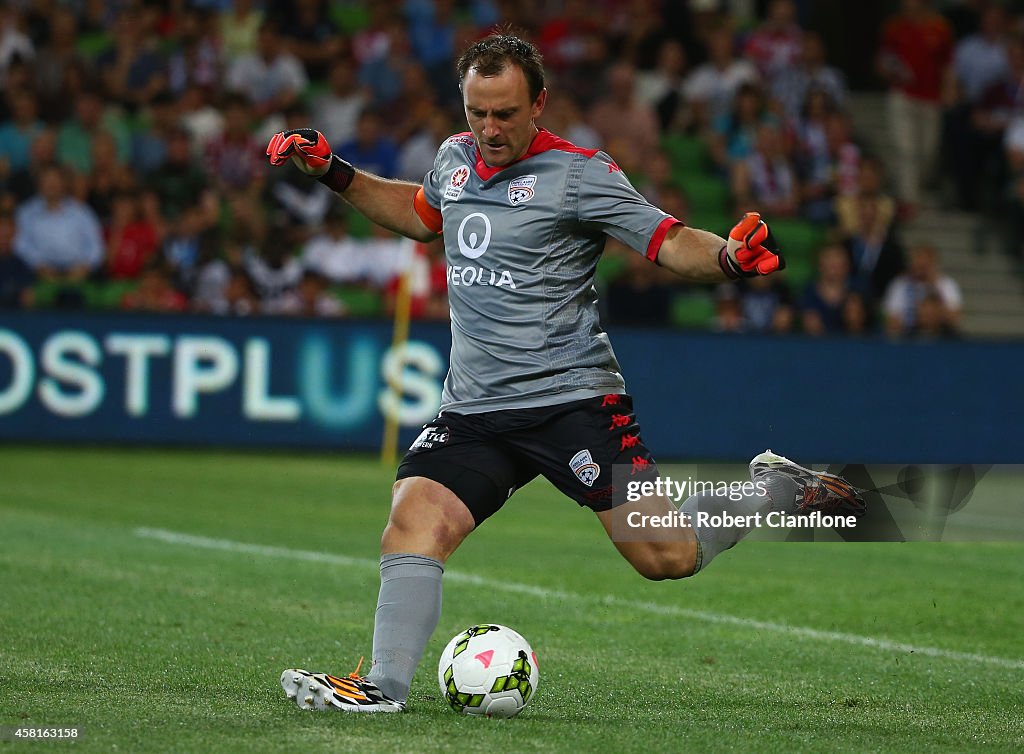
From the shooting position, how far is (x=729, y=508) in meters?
5.93

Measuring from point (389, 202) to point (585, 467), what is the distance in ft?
4.62

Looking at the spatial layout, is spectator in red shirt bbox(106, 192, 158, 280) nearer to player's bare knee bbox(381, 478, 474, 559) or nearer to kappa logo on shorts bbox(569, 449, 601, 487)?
player's bare knee bbox(381, 478, 474, 559)

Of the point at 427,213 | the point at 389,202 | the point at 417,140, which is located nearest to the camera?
the point at 427,213

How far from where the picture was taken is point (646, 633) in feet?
24.3

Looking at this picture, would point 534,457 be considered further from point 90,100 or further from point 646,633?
point 90,100

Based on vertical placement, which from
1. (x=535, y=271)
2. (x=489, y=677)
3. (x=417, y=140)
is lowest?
(x=489, y=677)

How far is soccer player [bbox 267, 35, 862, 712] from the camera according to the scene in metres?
5.56

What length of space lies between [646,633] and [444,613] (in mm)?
948

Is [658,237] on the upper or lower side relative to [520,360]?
upper

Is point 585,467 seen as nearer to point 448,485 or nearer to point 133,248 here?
point 448,485

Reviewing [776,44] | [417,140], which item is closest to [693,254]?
[417,140]

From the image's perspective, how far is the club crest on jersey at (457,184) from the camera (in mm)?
5883

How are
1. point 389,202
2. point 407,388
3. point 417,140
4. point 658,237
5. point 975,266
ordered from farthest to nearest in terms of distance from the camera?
point 975,266
point 417,140
point 407,388
point 389,202
point 658,237

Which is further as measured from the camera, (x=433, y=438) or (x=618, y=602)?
(x=618, y=602)
